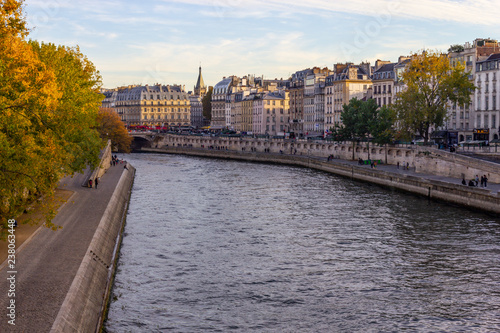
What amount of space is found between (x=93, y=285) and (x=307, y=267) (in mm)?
11700

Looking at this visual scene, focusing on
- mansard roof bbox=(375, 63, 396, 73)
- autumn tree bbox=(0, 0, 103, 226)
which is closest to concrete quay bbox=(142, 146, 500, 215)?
mansard roof bbox=(375, 63, 396, 73)

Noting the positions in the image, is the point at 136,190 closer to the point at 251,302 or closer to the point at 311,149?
the point at 251,302

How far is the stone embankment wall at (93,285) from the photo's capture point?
22.1m

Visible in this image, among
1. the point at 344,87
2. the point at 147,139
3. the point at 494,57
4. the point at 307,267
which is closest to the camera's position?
the point at 307,267

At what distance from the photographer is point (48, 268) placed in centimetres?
2742

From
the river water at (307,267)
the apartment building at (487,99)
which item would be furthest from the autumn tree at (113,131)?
the river water at (307,267)

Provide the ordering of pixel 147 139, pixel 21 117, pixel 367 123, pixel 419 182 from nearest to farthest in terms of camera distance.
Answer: pixel 21 117 < pixel 419 182 < pixel 367 123 < pixel 147 139

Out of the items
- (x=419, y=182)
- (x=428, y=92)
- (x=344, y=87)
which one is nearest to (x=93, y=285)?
(x=419, y=182)

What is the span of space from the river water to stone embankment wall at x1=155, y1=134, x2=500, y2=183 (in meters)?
7.32

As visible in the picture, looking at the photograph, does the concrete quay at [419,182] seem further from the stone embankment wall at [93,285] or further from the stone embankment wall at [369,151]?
the stone embankment wall at [93,285]

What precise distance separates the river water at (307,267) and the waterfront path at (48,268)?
249 cm

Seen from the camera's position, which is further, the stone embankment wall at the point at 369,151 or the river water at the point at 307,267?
the stone embankment wall at the point at 369,151

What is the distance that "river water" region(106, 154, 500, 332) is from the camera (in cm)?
2670

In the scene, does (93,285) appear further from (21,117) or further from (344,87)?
(344,87)
